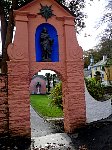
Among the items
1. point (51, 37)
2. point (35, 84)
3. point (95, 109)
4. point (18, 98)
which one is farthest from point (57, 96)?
point (35, 84)

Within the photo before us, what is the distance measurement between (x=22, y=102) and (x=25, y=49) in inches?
88.7

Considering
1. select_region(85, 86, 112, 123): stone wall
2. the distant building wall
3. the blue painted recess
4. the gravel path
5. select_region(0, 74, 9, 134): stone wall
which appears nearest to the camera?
select_region(0, 74, 9, 134): stone wall

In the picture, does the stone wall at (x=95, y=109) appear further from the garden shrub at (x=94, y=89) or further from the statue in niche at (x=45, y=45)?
the garden shrub at (x=94, y=89)

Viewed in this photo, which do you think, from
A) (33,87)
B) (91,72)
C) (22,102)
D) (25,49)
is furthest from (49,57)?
(91,72)

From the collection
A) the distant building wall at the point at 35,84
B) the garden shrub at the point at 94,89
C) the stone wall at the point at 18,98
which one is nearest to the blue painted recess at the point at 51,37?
the stone wall at the point at 18,98

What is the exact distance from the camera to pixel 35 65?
1195 cm

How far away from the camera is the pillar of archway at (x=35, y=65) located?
37.7ft

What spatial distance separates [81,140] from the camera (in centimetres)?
1134

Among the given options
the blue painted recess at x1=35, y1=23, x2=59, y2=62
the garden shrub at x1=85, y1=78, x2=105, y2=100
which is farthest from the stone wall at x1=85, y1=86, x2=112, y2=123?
the garden shrub at x1=85, y1=78, x2=105, y2=100

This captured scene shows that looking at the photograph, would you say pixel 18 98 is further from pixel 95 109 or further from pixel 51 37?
pixel 95 109

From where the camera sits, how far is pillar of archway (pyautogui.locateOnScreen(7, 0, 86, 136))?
11.5 meters

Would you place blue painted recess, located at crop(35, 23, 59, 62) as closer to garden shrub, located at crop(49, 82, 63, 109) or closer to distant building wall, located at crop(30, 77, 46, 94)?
garden shrub, located at crop(49, 82, 63, 109)

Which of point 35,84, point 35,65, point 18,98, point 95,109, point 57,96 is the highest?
point 35,65

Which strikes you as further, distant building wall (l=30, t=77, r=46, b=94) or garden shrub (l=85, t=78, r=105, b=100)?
distant building wall (l=30, t=77, r=46, b=94)
